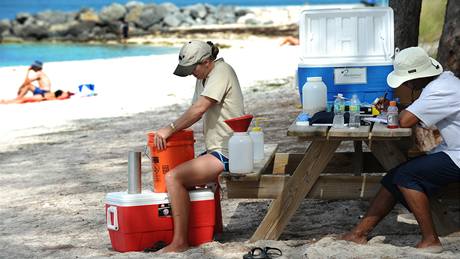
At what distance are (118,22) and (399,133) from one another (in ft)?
147

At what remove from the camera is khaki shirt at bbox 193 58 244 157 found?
19.0 ft

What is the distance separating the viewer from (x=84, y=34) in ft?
157

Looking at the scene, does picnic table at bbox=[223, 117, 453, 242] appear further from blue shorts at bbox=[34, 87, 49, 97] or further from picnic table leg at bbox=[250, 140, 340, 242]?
blue shorts at bbox=[34, 87, 49, 97]

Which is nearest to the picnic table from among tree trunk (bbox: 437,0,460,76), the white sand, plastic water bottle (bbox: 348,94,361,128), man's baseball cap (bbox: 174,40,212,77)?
plastic water bottle (bbox: 348,94,361,128)

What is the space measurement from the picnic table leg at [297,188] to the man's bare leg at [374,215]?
365mm

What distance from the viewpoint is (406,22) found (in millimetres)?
8602

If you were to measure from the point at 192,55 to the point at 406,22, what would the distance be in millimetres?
3377

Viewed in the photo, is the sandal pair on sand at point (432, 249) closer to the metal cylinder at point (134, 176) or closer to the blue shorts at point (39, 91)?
the metal cylinder at point (134, 176)

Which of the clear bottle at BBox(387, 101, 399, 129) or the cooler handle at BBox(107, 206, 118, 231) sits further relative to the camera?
the cooler handle at BBox(107, 206, 118, 231)

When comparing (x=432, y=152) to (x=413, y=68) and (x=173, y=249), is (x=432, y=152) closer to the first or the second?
(x=413, y=68)

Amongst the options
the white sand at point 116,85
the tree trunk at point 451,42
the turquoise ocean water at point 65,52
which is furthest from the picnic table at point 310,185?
the turquoise ocean water at point 65,52

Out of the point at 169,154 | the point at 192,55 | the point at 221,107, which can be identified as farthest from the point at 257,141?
the point at 192,55

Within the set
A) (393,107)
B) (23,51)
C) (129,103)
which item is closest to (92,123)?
(129,103)

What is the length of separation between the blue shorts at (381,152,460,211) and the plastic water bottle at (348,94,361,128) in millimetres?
378
